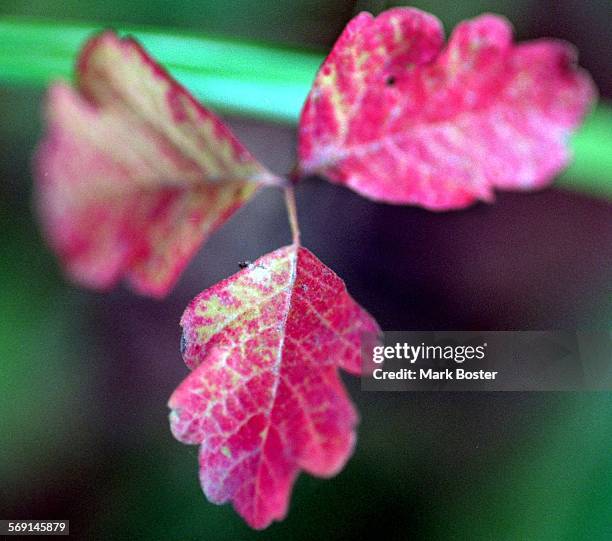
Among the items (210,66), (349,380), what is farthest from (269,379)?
(210,66)

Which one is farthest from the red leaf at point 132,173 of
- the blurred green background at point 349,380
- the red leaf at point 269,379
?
the blurred green background at point 349,380

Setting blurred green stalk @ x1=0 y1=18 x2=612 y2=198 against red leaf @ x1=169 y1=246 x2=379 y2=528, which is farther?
blurred green stalk @ x1=0 y1=18 x2=612 y2=198

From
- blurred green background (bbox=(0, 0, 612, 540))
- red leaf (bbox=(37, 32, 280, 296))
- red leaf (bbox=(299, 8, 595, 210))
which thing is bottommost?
blurred green background (bbox=(0, 0, 612, 540))

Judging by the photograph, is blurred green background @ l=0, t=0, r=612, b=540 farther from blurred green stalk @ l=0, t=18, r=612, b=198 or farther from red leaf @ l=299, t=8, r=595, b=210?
red leaf @ l=299, t=8, r=595, b=210

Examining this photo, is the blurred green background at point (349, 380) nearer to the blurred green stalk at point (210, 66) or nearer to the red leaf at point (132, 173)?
the blurred green stalk at point (210, 66)

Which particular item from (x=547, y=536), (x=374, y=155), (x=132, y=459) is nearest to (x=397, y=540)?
(x=547, y=536)

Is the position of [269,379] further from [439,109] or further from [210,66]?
[210,66]

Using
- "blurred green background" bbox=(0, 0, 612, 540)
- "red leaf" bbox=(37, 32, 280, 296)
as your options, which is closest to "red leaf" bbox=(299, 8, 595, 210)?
"red leaf" bbox=(37, 32, 280, 296)

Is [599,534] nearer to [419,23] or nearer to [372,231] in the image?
[372,231]
